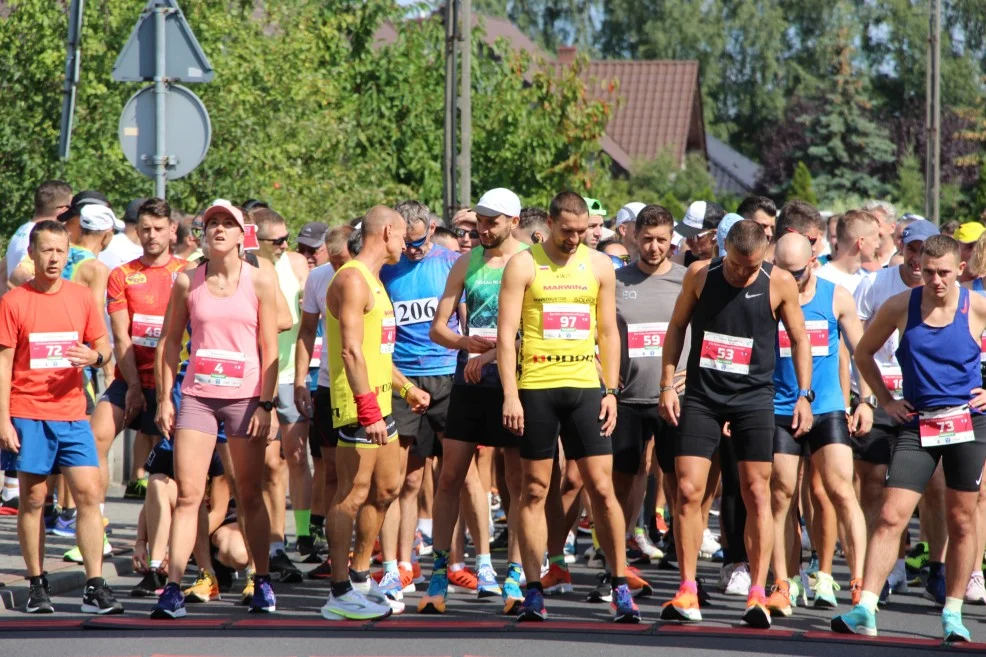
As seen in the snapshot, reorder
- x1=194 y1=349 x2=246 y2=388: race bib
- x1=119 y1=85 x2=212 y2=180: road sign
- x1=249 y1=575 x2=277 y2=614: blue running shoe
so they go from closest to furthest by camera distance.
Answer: x1=194 y1=349 x2=246 y2=388: race bib
x1=249 y1=575 x2=277 y2=614: blue running shoe
x1=119 y1=85 x2=212 y2=180: road sign

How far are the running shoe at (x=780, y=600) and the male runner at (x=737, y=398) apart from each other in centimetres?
36

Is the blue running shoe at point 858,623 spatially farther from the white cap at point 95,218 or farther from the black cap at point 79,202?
the black cap at point 79,202

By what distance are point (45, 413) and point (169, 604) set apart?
129cm

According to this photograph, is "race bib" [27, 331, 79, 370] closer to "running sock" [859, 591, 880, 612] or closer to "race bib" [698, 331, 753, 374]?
"race bib" [698, 331, 753, 374]

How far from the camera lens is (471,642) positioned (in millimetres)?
8352

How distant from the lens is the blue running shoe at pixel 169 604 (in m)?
8.86

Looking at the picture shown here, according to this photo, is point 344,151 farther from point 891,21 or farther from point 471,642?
point 891,21

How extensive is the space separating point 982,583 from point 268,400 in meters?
4.34

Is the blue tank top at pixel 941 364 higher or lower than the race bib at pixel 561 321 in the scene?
lower

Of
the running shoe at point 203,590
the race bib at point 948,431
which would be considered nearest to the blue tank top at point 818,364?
the race bib at point 948,431

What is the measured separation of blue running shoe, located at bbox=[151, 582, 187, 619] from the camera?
349 inches

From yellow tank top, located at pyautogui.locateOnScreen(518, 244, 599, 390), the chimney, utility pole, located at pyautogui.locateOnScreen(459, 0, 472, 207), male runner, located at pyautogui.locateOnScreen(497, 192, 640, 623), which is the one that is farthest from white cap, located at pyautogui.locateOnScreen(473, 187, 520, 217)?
the chimney

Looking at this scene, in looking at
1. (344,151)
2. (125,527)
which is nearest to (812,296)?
(125,527)

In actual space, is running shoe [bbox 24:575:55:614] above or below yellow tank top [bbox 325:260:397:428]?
below
